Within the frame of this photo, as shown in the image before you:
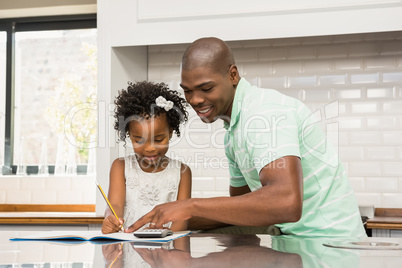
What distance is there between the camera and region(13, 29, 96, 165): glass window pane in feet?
11.6

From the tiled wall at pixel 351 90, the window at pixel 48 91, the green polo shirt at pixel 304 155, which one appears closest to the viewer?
the green polo shirt at pixel 304 155

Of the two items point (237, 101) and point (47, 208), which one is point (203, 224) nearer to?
point (237, 101)

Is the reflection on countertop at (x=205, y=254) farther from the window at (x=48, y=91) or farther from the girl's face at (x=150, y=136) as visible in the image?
the window at (x=48, y=91)

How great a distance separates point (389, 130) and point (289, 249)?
6.56 feet

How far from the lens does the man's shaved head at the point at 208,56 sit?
5.55 feet

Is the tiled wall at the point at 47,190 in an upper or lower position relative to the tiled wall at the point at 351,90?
lower

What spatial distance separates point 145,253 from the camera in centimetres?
114

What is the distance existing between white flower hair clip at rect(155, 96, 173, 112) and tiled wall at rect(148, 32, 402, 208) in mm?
896

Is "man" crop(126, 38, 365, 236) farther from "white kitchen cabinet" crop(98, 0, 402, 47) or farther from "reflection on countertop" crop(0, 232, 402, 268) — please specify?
"white kitchen cabinet" crop(98, 0, 402, 47)

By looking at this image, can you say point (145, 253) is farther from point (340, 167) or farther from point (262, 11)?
point (262, 11)

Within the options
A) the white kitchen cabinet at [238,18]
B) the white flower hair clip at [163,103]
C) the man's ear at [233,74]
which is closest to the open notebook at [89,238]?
the man's ear at [233,74]

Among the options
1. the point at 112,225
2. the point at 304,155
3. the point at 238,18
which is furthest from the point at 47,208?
the point at 304,155

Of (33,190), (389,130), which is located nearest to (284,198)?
(389,130)

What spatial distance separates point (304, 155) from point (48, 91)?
246cm
